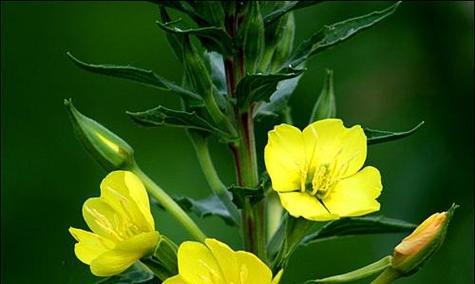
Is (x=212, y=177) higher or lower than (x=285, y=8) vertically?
lower

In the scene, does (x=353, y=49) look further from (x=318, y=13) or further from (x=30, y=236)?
(x=30, y=236)

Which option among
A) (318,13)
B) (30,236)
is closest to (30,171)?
(30,236)

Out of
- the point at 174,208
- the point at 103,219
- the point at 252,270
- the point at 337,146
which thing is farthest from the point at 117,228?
the point at 337,146

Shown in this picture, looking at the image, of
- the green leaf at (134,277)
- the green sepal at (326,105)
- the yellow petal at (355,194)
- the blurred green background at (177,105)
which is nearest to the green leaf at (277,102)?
the green sepal at (326,105)

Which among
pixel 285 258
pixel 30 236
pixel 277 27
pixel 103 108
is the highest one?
pixel 277 27

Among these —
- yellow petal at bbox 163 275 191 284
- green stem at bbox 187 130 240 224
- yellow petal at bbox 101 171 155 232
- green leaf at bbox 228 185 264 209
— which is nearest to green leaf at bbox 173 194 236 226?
green stem at bbox 187 130 240 224

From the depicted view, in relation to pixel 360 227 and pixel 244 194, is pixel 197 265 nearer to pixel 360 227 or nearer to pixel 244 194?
pixel 244 194
